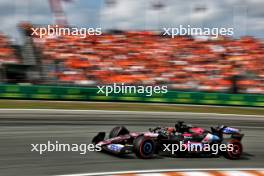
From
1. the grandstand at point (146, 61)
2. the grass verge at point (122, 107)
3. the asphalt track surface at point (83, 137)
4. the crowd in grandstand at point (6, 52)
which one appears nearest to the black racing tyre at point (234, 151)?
the asphalt track surface at point (83, 137)

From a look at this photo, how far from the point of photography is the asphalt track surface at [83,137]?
34.8 ft

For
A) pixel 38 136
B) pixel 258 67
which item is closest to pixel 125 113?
pixel 38 136

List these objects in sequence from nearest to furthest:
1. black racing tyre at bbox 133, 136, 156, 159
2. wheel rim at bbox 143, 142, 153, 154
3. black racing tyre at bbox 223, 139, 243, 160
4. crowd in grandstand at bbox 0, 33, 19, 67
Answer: black racing tyre at bbox 133, 136, 156, 159
wheel rim at bbox 143, 142, 153, 154
black racing tyre at bbox 223, 139, 243, 160
crowd in grandstand at bbox 0, 33, 19, 67

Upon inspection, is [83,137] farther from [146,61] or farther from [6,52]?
[146,61]

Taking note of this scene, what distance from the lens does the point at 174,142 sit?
11.8 m

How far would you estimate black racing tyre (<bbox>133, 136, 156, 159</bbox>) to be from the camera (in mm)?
11242

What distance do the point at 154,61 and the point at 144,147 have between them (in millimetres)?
19343

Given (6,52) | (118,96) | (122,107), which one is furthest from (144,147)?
(6,52)

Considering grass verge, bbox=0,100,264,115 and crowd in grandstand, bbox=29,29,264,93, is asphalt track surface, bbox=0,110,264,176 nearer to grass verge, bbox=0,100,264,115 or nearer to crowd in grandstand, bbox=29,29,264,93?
grass verge, bbox=0,100,264,115

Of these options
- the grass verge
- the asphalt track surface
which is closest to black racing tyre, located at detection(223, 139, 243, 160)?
the asphalt track surface

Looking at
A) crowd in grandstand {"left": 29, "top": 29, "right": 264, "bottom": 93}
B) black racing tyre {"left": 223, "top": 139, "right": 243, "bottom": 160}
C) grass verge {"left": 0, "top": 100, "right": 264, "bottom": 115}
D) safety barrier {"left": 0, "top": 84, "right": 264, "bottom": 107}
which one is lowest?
black racing tyre {"left": 223, "top": 139, "right": 243, "bottom": 160}

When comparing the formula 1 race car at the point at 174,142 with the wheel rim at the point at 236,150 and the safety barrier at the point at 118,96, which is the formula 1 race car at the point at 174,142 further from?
the safety barrier at the point at 118,96

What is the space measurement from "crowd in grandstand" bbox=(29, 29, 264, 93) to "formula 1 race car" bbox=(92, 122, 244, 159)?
15238 millimetres

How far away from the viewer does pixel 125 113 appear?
2186cm
